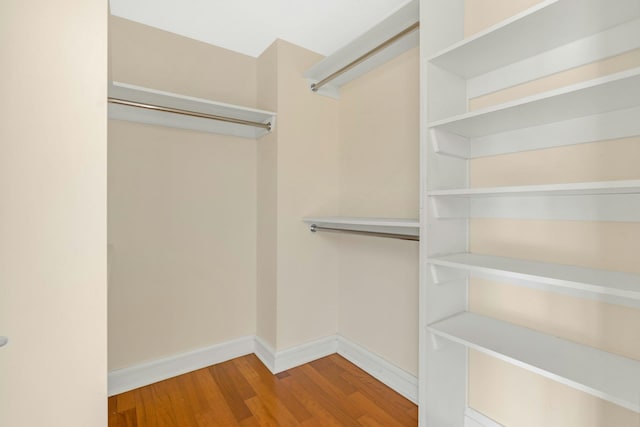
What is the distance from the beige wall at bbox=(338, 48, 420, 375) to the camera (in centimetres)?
173

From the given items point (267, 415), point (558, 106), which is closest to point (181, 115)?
point (267, 415)

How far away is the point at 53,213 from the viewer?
2.65 feet

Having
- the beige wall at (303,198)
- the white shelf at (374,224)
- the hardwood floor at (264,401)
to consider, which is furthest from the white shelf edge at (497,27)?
the hardwood floor at (264,401)

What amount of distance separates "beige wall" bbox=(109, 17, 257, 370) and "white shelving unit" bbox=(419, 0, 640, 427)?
54.9 inches

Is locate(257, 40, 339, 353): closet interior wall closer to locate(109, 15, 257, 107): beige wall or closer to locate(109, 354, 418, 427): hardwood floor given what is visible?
locate(109, 15, 257, 107): beige wall

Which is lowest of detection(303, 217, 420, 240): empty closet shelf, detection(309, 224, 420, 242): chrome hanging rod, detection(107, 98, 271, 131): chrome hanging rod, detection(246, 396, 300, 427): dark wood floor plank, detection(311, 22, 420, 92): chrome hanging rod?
detection(246, 396, 300, 427): dark wood floor plank

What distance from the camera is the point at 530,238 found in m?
1.22

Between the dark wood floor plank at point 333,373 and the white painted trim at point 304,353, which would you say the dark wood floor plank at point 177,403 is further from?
the dark wood floor plank at point 333,373

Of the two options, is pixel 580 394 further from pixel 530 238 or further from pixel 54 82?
pixel 54 82

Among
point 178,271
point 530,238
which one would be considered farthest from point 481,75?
point 178,271

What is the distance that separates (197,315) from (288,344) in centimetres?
66

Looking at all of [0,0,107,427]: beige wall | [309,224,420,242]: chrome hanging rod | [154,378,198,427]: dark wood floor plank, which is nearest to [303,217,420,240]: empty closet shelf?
[309,224,420,242]: chrome hanging rod

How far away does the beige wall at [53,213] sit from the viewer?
0.76 m

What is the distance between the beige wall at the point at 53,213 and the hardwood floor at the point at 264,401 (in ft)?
2.83
